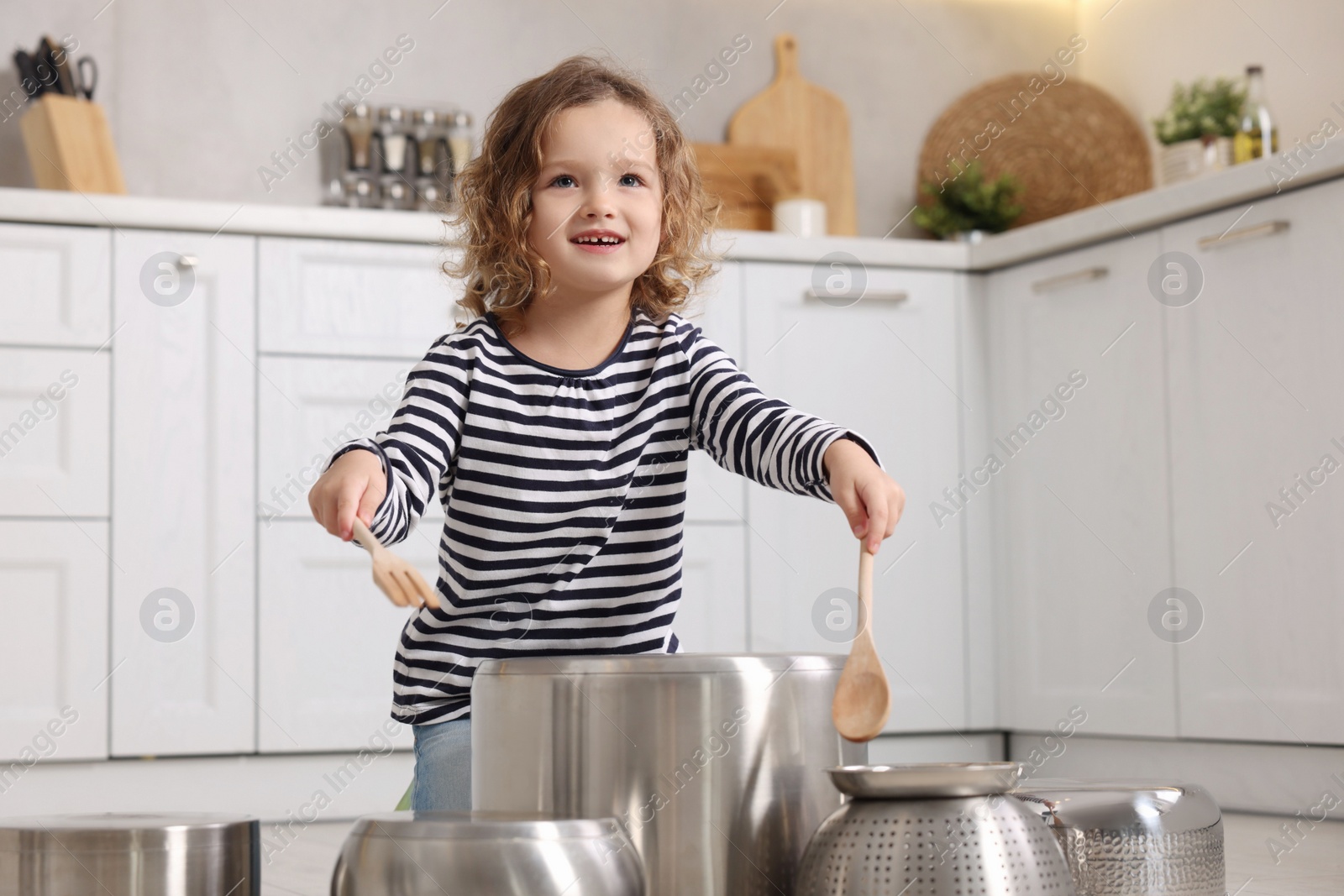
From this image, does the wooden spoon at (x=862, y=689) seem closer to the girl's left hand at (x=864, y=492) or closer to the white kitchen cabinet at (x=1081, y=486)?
the girl's left hand at (x=864, y=492)

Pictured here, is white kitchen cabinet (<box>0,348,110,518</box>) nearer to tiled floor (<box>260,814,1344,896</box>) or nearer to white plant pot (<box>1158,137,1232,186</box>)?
tiled floor (<box>260,814,1344,896</box>)

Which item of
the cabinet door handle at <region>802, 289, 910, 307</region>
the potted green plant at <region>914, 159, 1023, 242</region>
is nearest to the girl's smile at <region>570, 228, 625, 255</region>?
the cabinet door handle at <region>802, 289, 910, 307</region>

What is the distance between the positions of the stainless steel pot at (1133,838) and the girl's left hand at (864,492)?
0.63ft

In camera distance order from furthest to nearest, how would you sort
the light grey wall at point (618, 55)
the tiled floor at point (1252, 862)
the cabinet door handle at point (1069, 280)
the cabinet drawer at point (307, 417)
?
the light grey wall at point (618, 55), the cabinet door handle at point (1069, 280), the cabinet drawer at point (307, 417), the tiled floor at point (1252, 862)

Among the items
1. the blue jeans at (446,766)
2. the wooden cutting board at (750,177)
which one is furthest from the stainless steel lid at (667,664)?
the wooden cutting board at (750,177)

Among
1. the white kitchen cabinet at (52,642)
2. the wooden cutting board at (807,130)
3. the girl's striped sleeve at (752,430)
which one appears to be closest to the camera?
the girl's striped sleeve at (752,430)

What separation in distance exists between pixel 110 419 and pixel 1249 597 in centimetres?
144

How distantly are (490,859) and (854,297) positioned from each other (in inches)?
60.7

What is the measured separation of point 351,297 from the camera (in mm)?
1931

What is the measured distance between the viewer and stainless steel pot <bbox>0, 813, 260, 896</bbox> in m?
0.80

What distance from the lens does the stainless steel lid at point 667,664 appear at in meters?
0.80

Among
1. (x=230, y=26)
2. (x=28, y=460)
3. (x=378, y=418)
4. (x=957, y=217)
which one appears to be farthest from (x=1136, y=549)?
(x=230, y=26)

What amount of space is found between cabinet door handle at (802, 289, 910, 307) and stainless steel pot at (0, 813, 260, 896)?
4.75ft

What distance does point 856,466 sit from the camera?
0.87 meters
